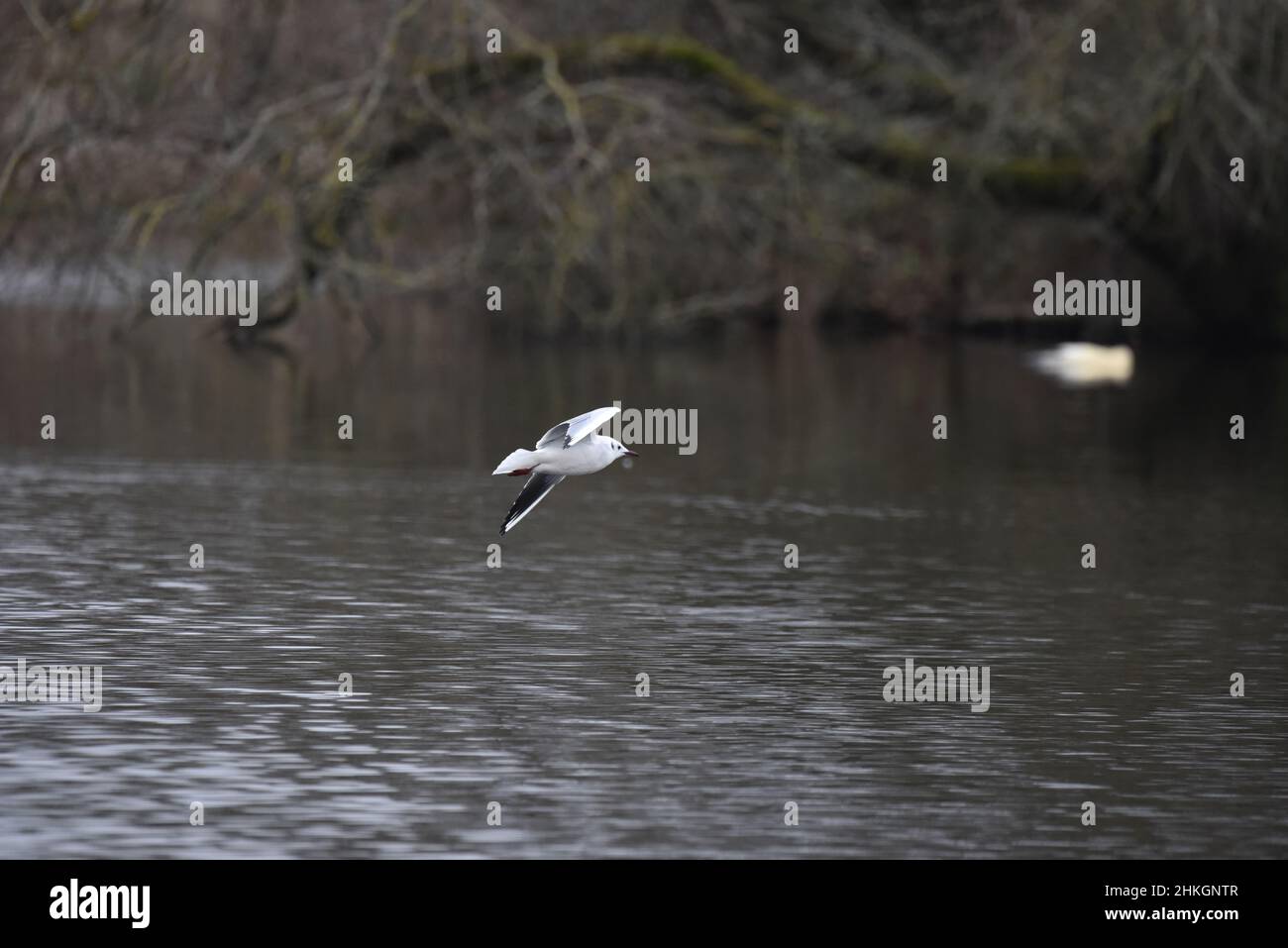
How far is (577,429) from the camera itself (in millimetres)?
15281

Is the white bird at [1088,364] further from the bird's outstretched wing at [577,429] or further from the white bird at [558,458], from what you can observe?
the bird's outstretched wing at [577,429]

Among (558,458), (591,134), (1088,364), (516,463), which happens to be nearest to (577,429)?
(516,463)

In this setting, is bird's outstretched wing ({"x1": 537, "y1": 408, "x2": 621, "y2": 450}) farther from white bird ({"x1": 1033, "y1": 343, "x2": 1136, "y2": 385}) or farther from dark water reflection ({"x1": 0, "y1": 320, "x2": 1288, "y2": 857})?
white bird ({"x1": 1033, "y1": 343, "x2": 1136, "y2": 385})

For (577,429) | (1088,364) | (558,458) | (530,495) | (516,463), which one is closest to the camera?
(577,429)

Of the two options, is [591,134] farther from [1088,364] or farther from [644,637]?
[644,637]

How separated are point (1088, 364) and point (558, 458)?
33037 millimetres

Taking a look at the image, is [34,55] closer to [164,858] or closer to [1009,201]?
[1009,201]

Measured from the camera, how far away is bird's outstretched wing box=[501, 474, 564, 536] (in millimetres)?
15586

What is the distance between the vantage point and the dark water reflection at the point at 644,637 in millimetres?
11945

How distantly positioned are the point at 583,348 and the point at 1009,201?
11777 mm

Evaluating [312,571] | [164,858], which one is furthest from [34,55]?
[164,858]

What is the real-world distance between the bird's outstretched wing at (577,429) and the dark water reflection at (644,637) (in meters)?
1.43

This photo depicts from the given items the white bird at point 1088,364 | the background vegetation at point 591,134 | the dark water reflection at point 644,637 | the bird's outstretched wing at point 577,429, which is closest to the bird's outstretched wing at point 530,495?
the bird's outstretched wing at point 577,429

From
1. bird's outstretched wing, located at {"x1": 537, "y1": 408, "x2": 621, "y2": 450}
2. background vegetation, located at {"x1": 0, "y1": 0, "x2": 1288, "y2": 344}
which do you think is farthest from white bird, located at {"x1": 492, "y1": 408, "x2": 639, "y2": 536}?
background vegetation, located at {"x1": 0, "y1": 0, "x2": 1288, "y2": 344}
